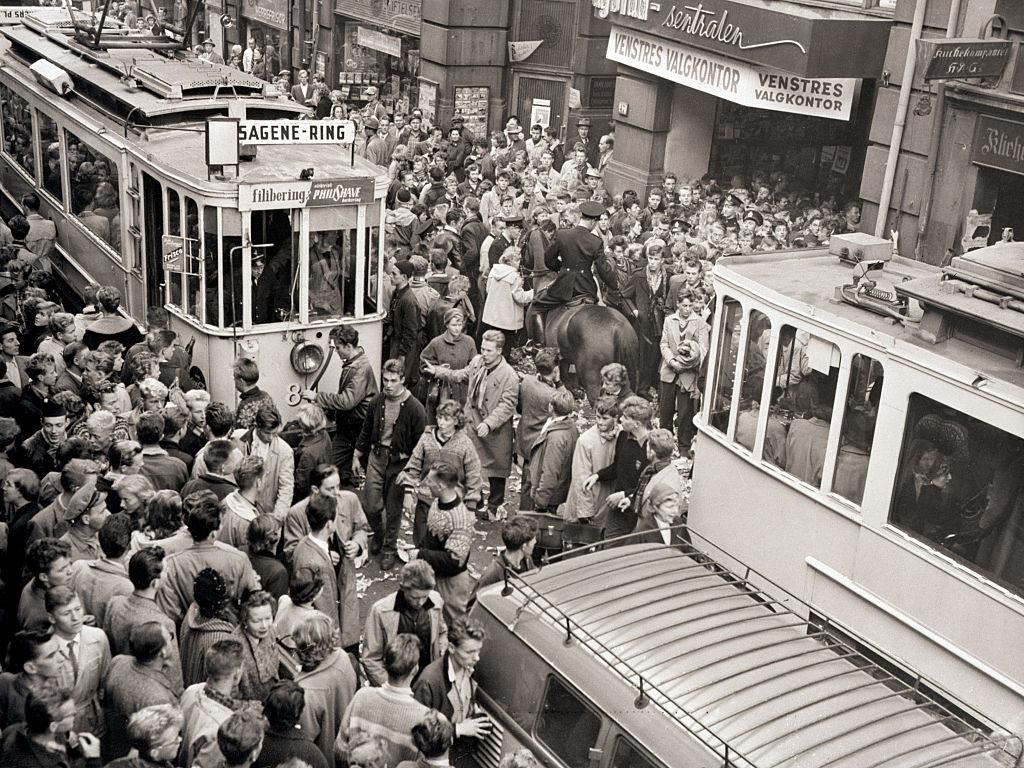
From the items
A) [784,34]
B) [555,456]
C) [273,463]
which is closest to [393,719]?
[273,463]

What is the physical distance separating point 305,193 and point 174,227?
1358mm

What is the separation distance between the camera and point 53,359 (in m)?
9.35

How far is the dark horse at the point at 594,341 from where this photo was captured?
11547 millimetres

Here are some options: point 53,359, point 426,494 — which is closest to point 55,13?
point 53,359

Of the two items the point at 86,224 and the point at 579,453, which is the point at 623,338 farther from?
the point at 86,224

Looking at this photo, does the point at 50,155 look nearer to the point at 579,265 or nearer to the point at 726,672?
the point at 579,265

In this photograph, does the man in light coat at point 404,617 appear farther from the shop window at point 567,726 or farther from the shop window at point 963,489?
the shop window at point 963,489

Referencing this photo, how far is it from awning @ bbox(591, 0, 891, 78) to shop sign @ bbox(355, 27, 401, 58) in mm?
8548

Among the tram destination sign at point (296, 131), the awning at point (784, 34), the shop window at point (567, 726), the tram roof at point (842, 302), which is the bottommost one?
the shop window at point (567, 726)

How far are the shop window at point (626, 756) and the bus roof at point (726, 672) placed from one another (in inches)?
2.7

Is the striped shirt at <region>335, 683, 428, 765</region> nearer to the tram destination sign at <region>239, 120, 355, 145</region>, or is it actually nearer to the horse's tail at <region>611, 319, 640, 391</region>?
the tram destination sign at <region>239, 120, 355, 145</region>

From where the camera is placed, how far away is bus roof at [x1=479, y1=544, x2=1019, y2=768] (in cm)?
510

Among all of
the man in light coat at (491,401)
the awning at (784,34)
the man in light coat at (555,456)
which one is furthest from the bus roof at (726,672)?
the awning at (784,34)

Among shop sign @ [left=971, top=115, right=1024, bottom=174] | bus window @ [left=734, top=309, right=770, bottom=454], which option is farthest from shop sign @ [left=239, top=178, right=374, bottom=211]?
shop sign @ [left=971, top=115, right=1024, bottom=174]
